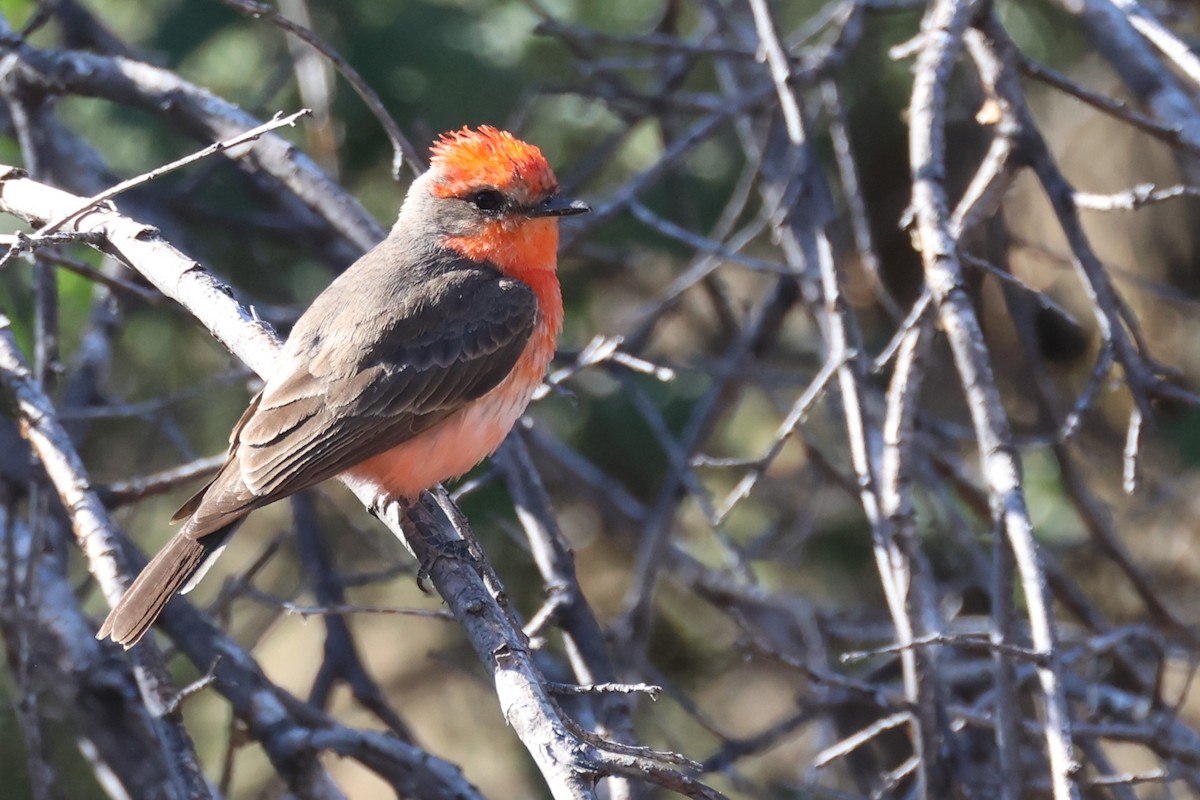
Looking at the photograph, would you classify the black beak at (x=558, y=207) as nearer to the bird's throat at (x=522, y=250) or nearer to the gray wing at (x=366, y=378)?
the bird's throat at (x=522, y=250)

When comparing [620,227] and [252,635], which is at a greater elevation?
[620,227]

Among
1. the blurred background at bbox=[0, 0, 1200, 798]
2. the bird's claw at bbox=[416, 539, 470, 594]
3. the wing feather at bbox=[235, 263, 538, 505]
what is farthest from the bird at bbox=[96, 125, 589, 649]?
the bird's claw at bbox=[416, 539, 470, 594]

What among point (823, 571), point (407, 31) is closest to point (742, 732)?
point (823, 571)

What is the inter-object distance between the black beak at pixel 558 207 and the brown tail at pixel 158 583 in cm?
142

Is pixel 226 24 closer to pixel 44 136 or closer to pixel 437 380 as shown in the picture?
pixel 44 136

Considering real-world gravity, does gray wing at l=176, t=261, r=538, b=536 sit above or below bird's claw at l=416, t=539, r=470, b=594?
above

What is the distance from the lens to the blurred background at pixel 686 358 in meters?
4.56

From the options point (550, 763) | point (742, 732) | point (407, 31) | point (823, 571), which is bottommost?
point (550, 763)

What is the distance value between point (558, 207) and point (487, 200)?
295 mm

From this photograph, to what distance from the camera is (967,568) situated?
17.1 ft

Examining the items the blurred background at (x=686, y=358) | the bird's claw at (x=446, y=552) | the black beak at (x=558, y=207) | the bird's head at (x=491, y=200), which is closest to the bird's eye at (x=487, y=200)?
the bird's head at (x=491, y=200)

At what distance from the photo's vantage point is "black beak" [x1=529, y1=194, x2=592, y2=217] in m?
4.36

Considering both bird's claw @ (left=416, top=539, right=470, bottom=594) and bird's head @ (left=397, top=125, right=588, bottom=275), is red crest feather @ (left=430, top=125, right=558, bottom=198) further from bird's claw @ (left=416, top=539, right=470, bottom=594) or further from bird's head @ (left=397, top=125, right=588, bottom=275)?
bird's claw @ (left=416, top=539, right=470, bottom=594)

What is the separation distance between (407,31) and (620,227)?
3.66 feet
